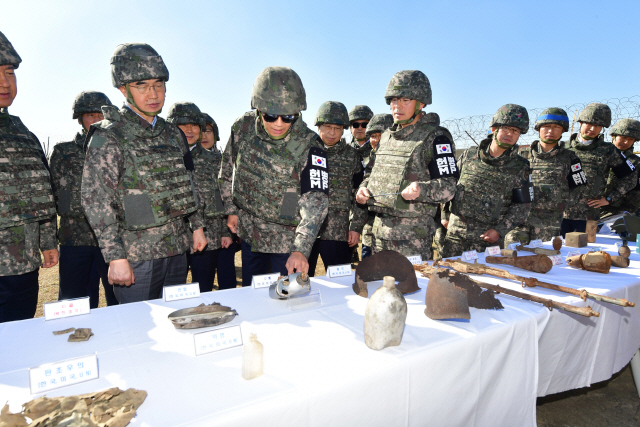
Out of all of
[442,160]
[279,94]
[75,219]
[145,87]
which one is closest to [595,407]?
[442,160]

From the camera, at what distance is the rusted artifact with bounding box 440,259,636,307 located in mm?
1965

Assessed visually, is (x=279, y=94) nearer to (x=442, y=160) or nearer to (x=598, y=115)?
(x=442, y=160)

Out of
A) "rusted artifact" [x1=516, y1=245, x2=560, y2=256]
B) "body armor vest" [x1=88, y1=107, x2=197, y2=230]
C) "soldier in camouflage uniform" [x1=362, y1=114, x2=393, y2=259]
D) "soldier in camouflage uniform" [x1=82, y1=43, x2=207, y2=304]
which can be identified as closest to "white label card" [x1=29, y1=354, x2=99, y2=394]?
"soldier in camouflage uniform" [x1=82, y1=43, x2=207, y2=304]

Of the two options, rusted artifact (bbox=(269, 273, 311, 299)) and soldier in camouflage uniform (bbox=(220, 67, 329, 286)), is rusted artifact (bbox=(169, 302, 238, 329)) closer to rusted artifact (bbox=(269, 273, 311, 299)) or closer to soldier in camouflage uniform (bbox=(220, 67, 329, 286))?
rusted artifact (bbox=(269, 273, 311, 299))

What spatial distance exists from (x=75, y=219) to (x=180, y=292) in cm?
236

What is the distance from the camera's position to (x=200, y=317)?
1.61 metres

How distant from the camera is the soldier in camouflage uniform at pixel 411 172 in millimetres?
3152

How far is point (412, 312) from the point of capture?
6.08 feet

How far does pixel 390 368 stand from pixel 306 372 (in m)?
0.31

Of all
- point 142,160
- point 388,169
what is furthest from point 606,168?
point 142,160

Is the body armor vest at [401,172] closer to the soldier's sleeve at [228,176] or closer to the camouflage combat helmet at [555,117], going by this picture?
the soldier's sleeve at [228,176]

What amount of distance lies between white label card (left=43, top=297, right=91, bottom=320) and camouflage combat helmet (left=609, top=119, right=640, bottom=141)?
7.98 metres

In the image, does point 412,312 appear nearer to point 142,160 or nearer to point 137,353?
point 137,353

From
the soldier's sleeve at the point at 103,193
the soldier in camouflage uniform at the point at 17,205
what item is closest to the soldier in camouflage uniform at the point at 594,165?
the soldier's sleeve at the point at 103,193
